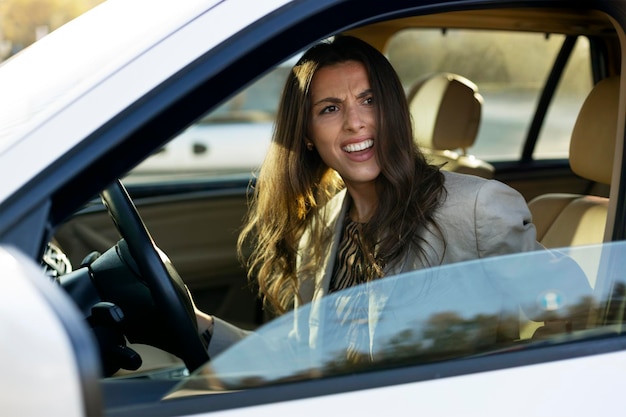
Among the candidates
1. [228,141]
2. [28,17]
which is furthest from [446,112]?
[228,141]

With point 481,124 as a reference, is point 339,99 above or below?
above

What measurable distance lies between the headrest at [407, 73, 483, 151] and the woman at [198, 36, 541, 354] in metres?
1.14

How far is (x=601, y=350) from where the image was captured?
1.38m

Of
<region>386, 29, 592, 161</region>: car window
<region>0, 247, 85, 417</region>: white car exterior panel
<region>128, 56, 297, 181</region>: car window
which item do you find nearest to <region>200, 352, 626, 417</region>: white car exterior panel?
<region>0, 247, 85, 417</region>: white car exterior panel

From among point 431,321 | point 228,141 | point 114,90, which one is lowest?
point 228,141

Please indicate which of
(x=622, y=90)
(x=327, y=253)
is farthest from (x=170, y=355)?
(x=622, y=90)

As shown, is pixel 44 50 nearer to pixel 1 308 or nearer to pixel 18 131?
pixel 18 131

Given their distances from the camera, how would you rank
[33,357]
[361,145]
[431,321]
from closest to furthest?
[33,357]
[431,321]
[361,145]

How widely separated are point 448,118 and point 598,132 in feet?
4.46

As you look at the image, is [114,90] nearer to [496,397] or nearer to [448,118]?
[496,397]

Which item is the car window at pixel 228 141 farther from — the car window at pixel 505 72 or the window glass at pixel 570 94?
the window glass at pixel 570 94

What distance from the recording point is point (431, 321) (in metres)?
1.42

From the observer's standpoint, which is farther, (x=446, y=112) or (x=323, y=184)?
(x=446, y=112)

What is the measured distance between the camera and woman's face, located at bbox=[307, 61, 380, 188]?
7.19ft
